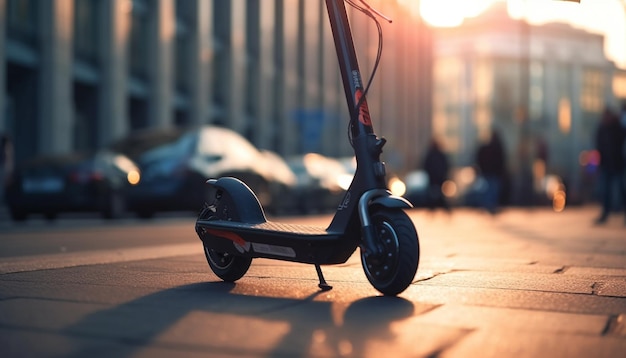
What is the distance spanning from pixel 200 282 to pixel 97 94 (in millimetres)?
23440

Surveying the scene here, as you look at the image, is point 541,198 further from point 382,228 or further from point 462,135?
point 462,135

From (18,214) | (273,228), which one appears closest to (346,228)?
(273,228)

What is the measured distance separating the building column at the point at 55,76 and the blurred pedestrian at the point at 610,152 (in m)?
14.0

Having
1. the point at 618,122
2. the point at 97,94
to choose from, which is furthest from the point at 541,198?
the point at 618,122

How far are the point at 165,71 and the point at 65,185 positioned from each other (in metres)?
18.0

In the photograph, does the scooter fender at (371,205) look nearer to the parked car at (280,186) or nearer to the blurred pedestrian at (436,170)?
the parked car at (280,186)

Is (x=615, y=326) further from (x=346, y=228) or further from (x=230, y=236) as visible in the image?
(x=230, y=236)

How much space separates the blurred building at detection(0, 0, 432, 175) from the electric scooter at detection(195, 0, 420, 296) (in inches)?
703

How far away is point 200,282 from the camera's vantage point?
5.54 metres

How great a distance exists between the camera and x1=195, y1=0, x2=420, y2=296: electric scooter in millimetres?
4793

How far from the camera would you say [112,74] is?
1107 inches

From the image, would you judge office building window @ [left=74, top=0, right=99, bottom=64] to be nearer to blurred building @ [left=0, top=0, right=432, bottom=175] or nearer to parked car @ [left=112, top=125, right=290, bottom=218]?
blurred building @ [left=0, top=0, right=432, bottom=175]

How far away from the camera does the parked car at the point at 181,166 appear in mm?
15578

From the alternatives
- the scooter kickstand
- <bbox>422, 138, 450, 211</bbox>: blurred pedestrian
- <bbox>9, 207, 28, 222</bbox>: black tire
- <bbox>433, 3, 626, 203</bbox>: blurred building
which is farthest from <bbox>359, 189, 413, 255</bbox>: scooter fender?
<bbox>433, 3, 626, 203</bbox>: blurred building
